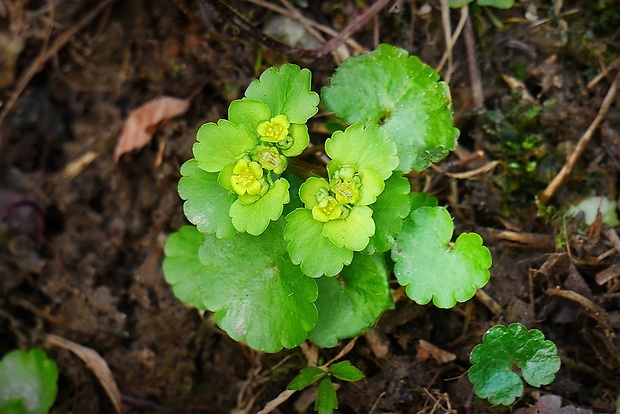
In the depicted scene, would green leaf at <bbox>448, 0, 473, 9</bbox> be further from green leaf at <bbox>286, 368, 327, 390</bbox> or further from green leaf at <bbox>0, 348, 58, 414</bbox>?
green leaf at <bbox>0, 348, 58, 414</bbox>

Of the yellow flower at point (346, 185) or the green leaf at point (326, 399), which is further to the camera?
the green leaf at point (326, 399)

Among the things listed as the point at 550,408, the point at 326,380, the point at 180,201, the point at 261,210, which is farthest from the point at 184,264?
the point at 550,408

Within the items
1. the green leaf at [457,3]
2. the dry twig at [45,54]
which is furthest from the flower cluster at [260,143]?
the dry twig at [45,54]

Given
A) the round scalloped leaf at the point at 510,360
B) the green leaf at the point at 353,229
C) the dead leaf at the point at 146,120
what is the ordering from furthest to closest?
the dead leaf at the point at 146,120 → the round scalloped leaf at the point at 510,360 → the green leaf at the point at 353,229

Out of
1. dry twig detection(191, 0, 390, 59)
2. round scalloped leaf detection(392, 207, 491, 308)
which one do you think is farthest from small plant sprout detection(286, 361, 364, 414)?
dry twig detection(191, 0, 390, 59)

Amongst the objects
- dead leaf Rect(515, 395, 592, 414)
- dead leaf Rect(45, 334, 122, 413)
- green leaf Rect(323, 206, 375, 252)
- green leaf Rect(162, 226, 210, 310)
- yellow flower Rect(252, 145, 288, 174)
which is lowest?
dead leaf Rect(45, 334, 122, 413)

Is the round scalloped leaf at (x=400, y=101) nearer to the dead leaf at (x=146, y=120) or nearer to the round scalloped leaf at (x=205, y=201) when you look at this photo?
the round scalloped leaf at (x=205, y=201)

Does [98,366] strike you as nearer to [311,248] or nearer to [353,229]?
[311,248]
